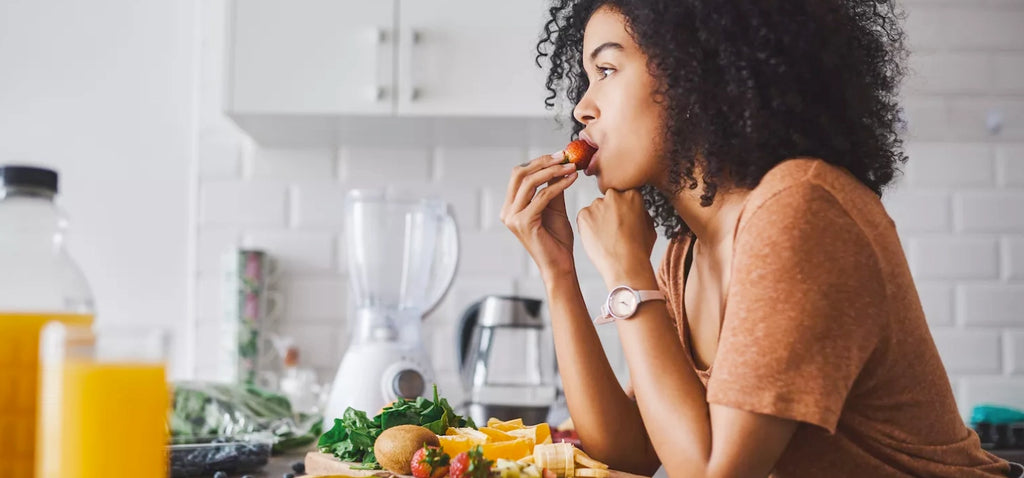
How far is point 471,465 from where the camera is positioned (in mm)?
923

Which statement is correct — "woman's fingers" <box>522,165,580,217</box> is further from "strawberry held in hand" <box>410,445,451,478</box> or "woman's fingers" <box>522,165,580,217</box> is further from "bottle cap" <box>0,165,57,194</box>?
"bottle cap" <box>0,165,57,194</box>

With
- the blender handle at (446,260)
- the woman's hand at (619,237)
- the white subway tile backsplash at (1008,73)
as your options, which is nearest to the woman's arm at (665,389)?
the woman's hand at (619,237)

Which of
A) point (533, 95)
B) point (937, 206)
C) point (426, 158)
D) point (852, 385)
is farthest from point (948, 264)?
point (852, 385)

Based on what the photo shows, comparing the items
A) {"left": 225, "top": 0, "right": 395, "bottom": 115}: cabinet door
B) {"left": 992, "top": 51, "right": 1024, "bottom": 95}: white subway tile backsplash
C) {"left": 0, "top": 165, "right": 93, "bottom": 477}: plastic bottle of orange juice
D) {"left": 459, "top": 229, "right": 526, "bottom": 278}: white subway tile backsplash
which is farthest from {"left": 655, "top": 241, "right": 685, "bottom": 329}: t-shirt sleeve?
{"left": 992, "top": 51, "right": 1024, "bottom": 95}: white subway tile backsplash

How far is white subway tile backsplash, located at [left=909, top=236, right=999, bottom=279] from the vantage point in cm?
270

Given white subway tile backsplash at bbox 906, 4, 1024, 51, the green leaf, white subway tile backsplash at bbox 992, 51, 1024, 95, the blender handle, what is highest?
white subway tile backsplash at bbox 906, 4, 1024, 51

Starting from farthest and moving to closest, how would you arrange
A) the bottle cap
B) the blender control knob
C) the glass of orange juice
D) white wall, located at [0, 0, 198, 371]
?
white wall, located at [0, 0, 198, 371]
the blender control knob
the bottle cap
the glass of orange juice

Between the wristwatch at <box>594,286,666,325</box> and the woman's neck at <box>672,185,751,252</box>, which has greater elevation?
the woman's neck at <box>672,185,751,252</box>

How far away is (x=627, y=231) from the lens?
1206 millimetres

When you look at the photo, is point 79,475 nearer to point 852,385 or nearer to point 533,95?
point 852,385

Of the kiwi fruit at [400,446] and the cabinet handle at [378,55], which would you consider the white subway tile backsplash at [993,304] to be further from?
the kiwi fruit at [400,446]

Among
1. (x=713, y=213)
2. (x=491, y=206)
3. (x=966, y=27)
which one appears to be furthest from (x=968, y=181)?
(x=713, y=213)

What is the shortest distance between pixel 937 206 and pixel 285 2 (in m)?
1.90

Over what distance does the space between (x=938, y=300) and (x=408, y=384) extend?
1816 millimetres
